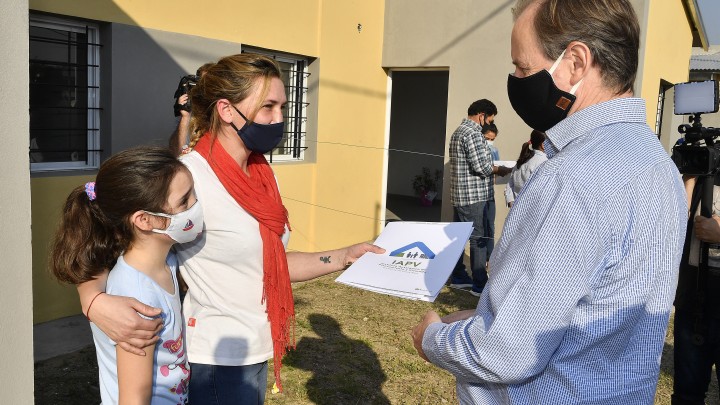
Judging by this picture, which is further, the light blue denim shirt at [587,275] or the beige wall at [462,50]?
the beige wall at [462,50]

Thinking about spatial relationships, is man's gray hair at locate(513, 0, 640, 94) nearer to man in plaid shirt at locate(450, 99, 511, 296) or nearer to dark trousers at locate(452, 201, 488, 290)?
man in plaid shirt at locate(450, 99, 511, 296)

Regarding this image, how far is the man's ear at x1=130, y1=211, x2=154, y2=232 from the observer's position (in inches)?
73.2

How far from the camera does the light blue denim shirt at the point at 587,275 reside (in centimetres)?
126

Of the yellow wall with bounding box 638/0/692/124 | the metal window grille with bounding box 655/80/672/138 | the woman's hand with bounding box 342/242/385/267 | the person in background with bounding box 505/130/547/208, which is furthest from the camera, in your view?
the metal window grille with bounding box 655/80/672/138

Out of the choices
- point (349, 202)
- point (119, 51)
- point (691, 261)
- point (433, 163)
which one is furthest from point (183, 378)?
point (433, 163)

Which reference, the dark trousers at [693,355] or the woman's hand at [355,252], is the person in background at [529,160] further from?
the woman's hand at [355,252]

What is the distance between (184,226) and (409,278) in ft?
2.45

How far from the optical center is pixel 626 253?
4.27ft

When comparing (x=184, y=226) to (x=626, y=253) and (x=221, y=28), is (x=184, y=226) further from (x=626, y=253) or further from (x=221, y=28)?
(x=221, y=28)

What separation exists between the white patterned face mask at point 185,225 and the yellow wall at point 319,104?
354 centimetres

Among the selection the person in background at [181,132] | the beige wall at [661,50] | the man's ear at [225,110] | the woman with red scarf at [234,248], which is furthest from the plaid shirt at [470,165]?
the man's ear at [225,110]

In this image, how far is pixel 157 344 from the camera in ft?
6.09

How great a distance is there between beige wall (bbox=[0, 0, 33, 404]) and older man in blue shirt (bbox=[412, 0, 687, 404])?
4.51 ft

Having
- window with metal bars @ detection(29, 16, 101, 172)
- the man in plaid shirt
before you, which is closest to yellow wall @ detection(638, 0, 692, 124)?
the man in plaid shirt
